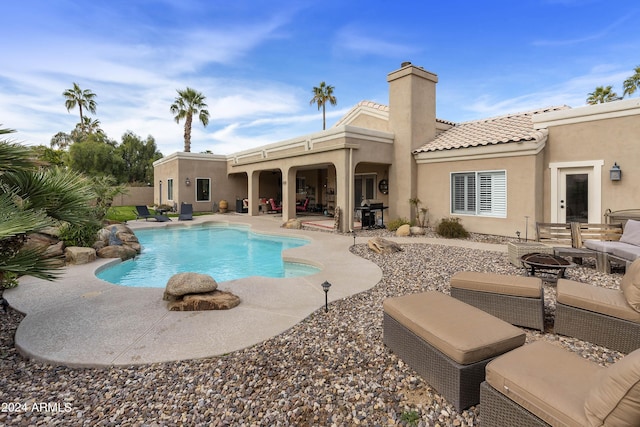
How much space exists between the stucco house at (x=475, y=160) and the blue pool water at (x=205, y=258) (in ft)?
11.2

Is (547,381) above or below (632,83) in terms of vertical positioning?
below

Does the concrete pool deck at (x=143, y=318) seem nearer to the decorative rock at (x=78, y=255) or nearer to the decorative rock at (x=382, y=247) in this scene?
the decorative rock at (x=78, y=255)

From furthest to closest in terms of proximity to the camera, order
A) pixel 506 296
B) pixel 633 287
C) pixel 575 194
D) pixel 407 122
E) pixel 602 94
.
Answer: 1. pixel 602 94
2. pixel 407 122
3. pixel 575 194
4. pixel 506 296
5. pixel 633 287

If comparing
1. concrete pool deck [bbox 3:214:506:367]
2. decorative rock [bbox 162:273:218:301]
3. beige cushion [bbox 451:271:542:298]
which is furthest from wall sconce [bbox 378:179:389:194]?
decorative rock [bbox 162:273:218:301]

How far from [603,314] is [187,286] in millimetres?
5717

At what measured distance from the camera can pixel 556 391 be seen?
208 cm

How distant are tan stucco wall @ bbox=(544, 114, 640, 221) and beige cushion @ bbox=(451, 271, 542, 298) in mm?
7901

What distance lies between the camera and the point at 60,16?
9297 millimetres

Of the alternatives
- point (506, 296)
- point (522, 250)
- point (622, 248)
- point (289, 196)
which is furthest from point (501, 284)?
point (289, 196)

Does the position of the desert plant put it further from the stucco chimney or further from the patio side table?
the patio side table

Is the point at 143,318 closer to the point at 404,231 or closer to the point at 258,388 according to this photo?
the point at 258,388

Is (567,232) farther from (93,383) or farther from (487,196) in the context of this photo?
(93,383)

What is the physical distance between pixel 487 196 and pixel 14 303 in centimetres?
1337

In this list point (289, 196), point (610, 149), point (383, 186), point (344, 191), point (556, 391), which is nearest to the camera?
point (556, 391)
